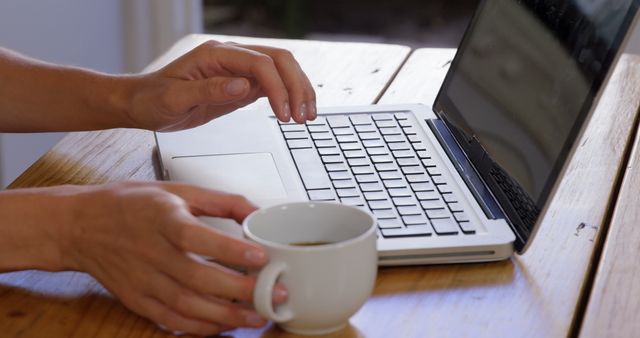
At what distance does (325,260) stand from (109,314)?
19 centimetres

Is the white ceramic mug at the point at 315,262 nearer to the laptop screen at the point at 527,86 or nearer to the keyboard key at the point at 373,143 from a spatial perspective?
the laptop screen at the point at 527,86

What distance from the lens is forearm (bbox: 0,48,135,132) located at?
104 centimetres

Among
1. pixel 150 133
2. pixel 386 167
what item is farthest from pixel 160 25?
pixel 386 167

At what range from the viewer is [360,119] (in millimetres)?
1110

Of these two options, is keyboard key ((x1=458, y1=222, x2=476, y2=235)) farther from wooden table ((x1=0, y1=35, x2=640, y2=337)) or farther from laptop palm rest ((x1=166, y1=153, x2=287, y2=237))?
laptop palm rest ((x1=166, y1=153, x2=287, y2=237))

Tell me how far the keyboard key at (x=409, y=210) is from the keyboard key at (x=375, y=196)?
0.03 m

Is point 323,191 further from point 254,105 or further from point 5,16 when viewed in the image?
point 5,16

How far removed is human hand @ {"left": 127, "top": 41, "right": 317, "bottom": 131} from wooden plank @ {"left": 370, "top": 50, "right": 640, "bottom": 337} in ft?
Answer: 0.69

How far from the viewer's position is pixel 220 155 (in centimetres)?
100

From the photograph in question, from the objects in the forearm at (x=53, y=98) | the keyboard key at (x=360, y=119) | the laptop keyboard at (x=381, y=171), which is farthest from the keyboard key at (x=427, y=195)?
the forearm at (x=53, y=98)

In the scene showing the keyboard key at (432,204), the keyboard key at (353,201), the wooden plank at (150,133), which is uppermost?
the keyboard key at (432,204)

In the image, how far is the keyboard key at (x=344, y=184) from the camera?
0.91 meters

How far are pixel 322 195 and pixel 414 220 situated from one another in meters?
0.10

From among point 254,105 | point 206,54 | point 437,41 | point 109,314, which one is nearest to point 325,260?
point 109,314
